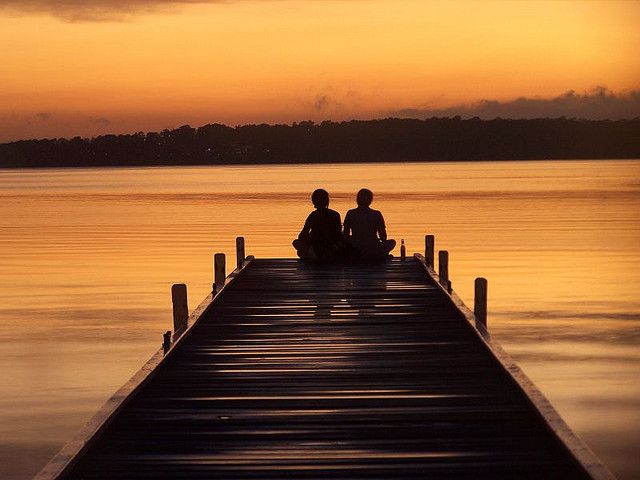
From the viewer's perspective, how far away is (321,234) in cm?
1620

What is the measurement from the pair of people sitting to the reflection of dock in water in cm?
305

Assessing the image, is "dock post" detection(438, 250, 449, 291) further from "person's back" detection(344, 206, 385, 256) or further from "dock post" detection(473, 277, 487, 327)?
"dock post" detection(473, 277, 487, 327)

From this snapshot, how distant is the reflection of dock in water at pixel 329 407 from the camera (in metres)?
6.60

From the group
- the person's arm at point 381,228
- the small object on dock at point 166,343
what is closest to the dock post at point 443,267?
the person's arm at point 381,228

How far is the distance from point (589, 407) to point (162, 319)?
8.99m

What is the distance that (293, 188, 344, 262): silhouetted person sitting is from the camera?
1561cm

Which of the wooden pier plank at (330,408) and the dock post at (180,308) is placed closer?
the wooden pier plank at (330,408)

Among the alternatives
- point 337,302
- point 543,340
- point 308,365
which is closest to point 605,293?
point 543,340

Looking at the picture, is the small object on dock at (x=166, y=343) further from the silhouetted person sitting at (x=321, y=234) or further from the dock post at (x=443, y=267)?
the dock post at (x=443, y=267)

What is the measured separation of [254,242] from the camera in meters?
36.9

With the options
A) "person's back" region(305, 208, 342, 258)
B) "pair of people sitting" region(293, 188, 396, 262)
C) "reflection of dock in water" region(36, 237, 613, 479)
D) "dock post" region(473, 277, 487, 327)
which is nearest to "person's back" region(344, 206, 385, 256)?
"pair of people sitting" region(293, 188, 396, 262)

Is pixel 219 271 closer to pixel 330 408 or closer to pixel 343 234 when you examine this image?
pixel 343 234

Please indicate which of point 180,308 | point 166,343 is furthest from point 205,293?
point 166,343

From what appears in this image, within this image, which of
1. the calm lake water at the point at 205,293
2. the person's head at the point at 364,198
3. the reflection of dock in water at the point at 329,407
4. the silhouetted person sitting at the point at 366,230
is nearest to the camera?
the reflection of dock in water at the point at 329,407
